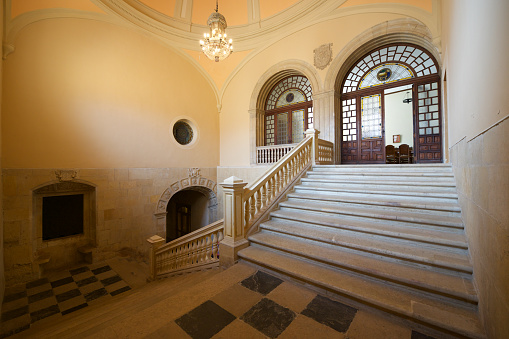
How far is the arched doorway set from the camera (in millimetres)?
6375

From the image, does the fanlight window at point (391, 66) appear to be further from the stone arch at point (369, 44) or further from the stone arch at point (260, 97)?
the stone arch at point (260, 97)

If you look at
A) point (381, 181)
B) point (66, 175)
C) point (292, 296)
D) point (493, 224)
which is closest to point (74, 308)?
point (66, 175)

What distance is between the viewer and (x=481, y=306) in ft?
5.78

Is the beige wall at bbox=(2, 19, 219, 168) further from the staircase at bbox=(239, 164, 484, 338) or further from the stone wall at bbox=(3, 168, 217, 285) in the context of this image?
the staircase at bbox=(239, 164, 484, 338)

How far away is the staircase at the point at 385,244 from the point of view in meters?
1.99

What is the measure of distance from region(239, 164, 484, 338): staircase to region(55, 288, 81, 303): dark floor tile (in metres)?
4.69

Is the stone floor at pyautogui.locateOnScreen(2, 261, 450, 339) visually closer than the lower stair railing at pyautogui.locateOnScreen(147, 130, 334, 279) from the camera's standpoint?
Yes

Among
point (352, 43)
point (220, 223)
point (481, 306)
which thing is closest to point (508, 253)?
point (481, 306)

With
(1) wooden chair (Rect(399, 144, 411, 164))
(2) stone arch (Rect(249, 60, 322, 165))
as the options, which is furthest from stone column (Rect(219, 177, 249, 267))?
(1) wooden chair (Rect(399, 144, 411, 164))

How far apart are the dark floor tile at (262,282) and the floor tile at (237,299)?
0.23ft

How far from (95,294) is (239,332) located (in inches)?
199

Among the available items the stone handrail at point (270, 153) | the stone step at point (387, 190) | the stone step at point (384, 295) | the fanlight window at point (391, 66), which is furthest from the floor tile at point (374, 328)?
the fanlight window at point (391, 66)

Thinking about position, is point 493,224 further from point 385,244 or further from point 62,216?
point 62,216

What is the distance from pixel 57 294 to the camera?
4992 millimetres
